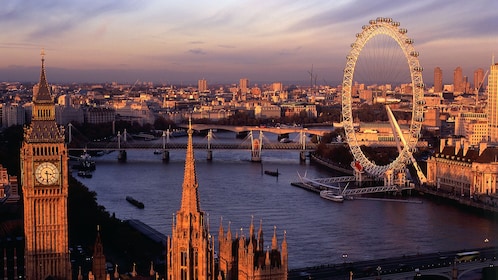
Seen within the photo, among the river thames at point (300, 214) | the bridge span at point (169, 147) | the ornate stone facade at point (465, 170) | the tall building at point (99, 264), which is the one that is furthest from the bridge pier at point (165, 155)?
the tall building at point (99, 264)

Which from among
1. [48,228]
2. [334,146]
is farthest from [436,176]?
[48,228]

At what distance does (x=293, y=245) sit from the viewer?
12.5 m

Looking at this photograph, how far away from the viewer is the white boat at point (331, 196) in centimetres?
1777

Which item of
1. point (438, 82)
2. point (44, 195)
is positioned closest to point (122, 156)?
point (44, 195)

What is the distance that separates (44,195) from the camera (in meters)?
8.38

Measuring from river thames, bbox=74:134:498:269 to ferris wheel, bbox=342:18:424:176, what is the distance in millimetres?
1521

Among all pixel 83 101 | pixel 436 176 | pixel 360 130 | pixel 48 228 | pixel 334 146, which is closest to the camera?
pixel 48 228

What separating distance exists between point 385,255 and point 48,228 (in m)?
5.40

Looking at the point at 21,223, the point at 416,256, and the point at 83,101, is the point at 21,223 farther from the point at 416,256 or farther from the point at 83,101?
the point at 83,101

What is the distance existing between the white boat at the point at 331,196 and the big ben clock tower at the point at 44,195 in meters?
9.95

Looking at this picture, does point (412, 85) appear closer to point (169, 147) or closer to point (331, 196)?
point (331, 196)

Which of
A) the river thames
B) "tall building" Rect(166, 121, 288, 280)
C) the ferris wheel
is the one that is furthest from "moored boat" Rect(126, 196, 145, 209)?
"tall building" Rect(166, 121, 288, 280)

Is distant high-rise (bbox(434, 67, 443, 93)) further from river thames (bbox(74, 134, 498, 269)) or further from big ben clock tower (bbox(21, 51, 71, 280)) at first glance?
big ben clock tower (bbox(21, 51, 71, 280))

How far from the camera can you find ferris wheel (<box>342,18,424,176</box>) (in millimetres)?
20781
